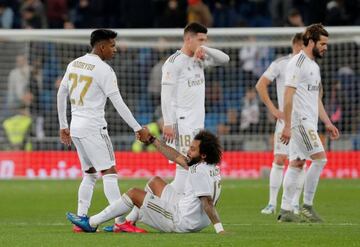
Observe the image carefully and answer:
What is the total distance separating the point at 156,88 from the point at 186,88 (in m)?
12.4

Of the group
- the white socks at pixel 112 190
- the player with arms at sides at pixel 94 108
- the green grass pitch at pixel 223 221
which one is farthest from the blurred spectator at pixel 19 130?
the white socks at pixel 112 190

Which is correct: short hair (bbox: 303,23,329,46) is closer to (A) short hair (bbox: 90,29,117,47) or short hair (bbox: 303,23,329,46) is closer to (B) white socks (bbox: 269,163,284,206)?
(B) white socks (bbox: 269,163,284,206)

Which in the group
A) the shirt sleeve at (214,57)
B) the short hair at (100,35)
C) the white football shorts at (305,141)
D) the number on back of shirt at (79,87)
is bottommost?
the white football shorts at (305,141)

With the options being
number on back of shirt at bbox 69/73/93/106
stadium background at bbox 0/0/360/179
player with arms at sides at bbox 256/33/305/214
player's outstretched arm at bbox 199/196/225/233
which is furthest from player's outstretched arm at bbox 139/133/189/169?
stadium background at bbox 0/0/360/179

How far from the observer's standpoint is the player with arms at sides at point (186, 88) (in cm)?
1558

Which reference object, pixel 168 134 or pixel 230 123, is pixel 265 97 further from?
pixel 230 123

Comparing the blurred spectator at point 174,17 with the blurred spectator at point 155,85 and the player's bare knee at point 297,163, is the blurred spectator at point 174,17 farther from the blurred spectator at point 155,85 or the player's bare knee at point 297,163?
the player's bare knee at point 297,163

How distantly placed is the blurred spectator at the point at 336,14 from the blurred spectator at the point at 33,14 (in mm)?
7157

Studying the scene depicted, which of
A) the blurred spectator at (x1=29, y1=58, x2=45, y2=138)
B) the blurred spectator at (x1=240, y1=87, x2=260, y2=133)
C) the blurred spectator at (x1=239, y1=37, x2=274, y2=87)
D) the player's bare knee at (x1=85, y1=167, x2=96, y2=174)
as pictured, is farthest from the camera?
the blurred spectator at (x1=239, y1=37, x2=274, y2=87)

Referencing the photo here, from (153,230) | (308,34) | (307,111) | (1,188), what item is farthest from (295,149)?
(1,188)

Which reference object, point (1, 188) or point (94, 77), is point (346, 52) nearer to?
point (1, 188)

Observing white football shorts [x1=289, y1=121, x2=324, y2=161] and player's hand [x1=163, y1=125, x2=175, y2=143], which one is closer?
player's hand [x1=163, y1=125, x2=175, y2=143]

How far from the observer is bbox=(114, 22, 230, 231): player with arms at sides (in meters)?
15.6

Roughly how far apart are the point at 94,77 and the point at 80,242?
7.64 feet
